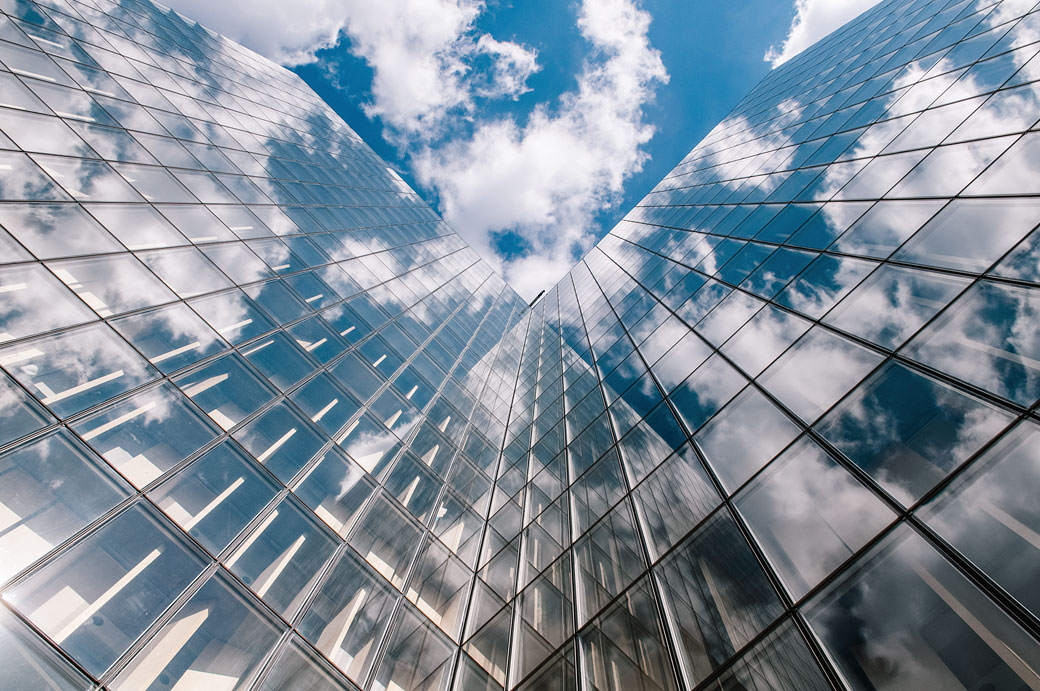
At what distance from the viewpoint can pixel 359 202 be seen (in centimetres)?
2969

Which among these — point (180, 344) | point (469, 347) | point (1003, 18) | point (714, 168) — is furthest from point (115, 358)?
point (714, 168)

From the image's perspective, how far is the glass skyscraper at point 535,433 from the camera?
5.46 meters

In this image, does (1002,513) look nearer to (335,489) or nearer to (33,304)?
(335,489)

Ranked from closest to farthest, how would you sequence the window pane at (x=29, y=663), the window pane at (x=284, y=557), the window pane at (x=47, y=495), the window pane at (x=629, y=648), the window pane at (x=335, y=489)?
the window pane at (x=29, y=663) → the window pane at (x=47, y=495) → the window pane at (x=629, y=648) → the window pane at (x=284, y=557) → the window pane at (x=335, y=489)

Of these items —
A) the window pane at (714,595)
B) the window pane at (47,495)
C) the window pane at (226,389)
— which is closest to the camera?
the window pane at (47,495)

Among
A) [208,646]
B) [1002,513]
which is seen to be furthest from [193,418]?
[1002,513]

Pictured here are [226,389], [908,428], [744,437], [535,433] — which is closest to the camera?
[908,428]

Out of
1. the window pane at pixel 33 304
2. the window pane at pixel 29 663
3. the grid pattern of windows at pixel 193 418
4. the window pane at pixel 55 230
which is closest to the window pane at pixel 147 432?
the grid pattern of windows at pixel 193 418

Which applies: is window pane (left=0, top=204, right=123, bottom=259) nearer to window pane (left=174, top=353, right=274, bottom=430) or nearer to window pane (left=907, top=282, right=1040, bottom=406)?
window pane (left=174, top=353, right=274, bottom=430)

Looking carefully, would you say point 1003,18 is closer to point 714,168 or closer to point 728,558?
point 714,168

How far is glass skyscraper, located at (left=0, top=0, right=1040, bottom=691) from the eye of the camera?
546 centimetres

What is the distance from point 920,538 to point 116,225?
53.3 feet

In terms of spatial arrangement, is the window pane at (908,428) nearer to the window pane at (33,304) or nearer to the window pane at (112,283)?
the window pane at (33,304)

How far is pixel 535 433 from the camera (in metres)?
19.1
